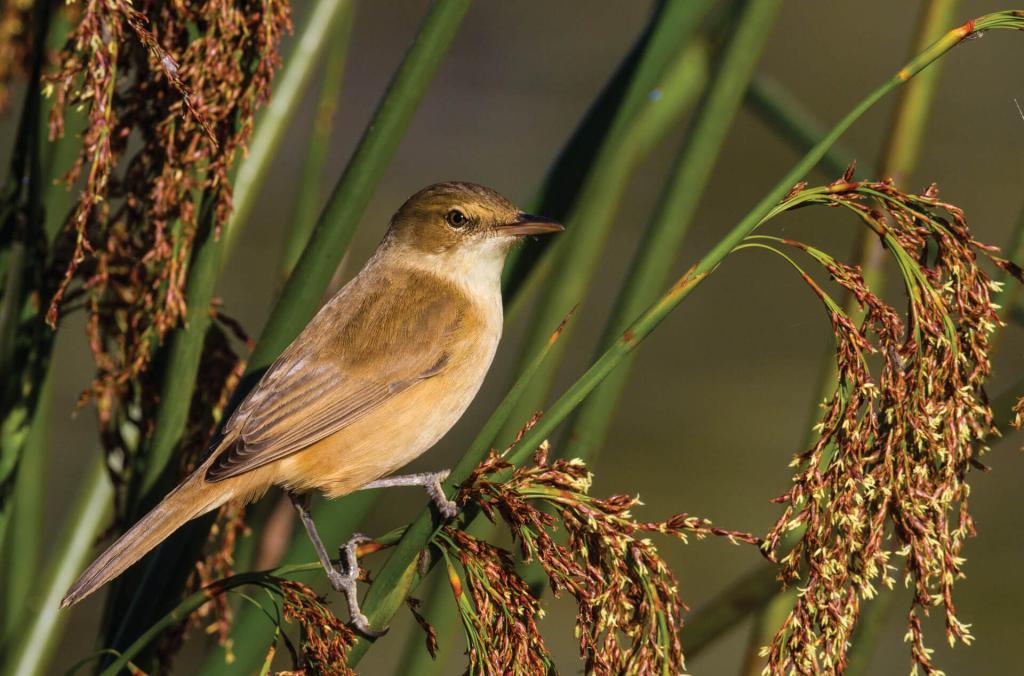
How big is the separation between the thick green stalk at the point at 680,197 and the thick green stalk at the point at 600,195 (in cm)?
8

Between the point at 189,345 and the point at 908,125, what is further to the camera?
the point at 908,125

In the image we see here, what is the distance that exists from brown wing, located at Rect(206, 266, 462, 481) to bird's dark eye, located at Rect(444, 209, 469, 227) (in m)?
0.15

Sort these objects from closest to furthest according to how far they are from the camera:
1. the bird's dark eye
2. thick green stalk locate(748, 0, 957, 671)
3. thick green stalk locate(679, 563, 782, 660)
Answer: thick green stalk locate(679, 563, 782, 660), thick green stalk locate(748, 0, 957, 671), the bird's dark eye

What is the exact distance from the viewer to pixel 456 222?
108 inches

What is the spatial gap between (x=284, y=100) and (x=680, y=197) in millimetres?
758

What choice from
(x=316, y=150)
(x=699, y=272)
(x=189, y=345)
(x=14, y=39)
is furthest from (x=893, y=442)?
(x=14, y=39)

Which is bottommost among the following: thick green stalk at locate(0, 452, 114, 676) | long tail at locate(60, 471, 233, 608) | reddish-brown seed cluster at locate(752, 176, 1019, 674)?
thick green stalk at locate(0, 452, 114, 676)

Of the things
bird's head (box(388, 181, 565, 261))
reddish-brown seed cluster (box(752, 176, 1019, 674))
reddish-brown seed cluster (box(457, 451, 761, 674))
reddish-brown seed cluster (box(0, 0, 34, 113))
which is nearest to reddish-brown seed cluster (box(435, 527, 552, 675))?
reddish-brown seed cluster (box(457, 451, 761, 674))

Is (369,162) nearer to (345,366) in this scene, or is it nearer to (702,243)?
(345,366)

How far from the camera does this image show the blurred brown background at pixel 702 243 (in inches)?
252

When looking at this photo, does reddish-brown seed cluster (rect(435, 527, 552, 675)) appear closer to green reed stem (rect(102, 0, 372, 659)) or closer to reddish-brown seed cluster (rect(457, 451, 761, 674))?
reddish-brown seed cluster (rect(457, 451, 761, 674))

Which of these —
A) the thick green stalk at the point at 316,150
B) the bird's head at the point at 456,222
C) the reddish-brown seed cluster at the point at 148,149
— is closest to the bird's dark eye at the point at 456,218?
the bird's head at the point at 456,222

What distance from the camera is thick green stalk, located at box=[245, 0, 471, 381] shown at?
5.42 ft

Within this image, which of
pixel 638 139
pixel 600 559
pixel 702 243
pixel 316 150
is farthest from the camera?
pixel 702 243
